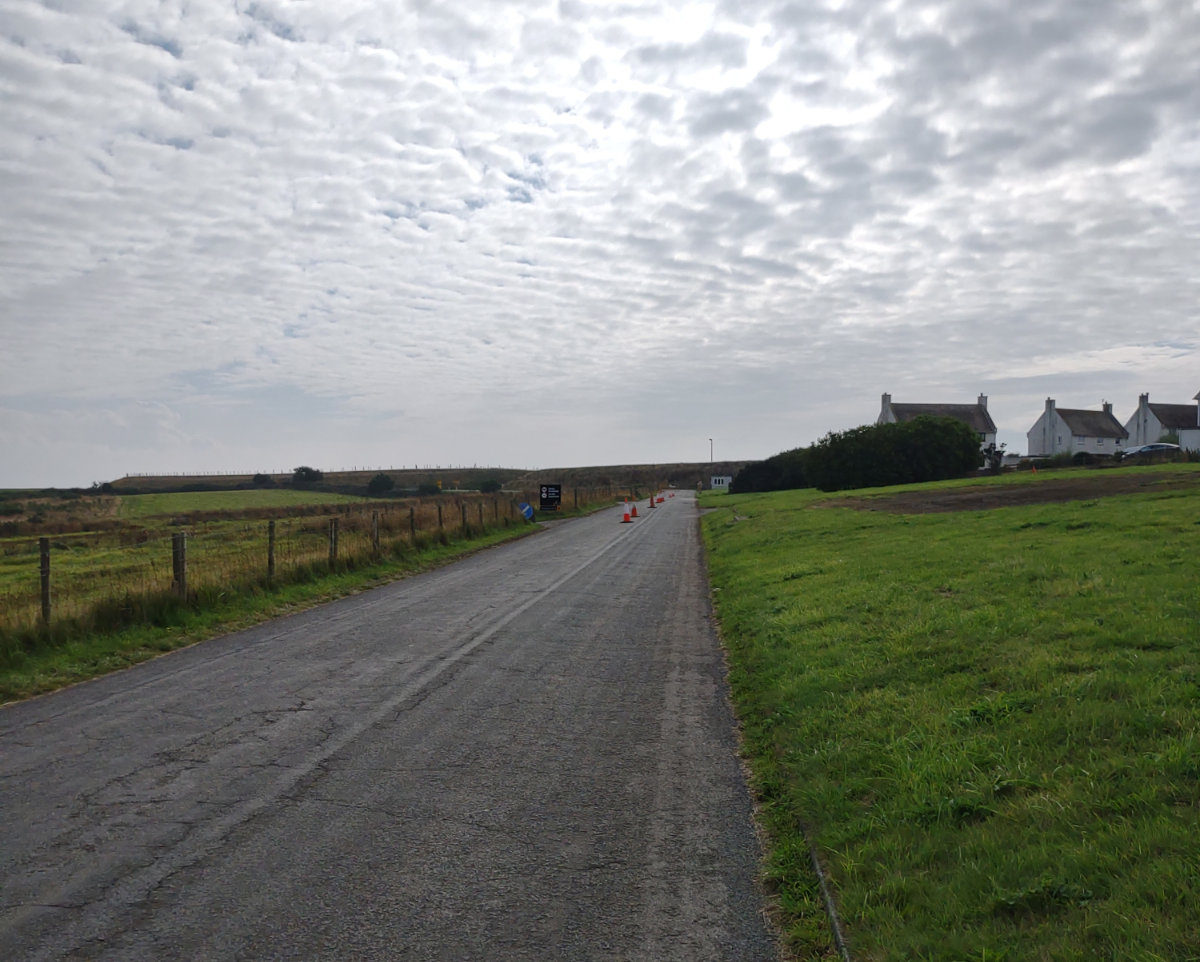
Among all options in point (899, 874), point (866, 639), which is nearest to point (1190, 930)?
point (899, 874)

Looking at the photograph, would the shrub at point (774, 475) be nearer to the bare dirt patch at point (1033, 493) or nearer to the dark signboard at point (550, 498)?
the dark signboard at point (550, 498)

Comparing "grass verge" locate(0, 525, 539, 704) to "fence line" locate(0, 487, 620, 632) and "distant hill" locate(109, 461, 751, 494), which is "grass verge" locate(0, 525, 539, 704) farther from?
"distant hill" locate(109, 461, 751, 494)

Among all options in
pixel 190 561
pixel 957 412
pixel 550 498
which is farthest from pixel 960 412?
pixel 190 561

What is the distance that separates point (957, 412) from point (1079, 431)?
12.8m

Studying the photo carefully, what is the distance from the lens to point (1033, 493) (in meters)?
30.6

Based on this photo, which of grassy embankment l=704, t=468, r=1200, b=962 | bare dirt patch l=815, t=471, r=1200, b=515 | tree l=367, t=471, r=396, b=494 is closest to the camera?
grassy embankment l=704, t=468, r=1200, b=962

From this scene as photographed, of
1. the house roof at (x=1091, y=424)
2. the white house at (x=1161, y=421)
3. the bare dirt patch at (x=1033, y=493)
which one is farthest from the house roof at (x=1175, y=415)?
the bare dirt patch at (x=1033, y=493)

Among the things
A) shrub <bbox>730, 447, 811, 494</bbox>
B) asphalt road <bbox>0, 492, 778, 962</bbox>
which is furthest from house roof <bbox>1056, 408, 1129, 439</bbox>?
asphalt road <bbox>0, 492, 778, 962</bbox>

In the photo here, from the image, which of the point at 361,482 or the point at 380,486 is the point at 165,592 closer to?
the point at 380,486

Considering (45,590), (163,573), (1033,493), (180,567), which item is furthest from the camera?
(1033,493)

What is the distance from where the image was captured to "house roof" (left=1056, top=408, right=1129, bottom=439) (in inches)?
3762

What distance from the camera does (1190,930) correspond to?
3.42 m

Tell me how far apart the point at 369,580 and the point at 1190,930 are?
17.0m

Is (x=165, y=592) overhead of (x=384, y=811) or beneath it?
overhead
